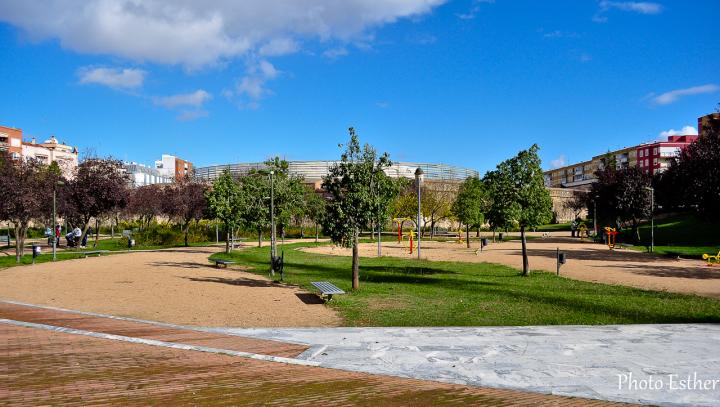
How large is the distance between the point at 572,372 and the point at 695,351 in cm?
276

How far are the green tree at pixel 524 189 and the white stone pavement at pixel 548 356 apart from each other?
28.2ft

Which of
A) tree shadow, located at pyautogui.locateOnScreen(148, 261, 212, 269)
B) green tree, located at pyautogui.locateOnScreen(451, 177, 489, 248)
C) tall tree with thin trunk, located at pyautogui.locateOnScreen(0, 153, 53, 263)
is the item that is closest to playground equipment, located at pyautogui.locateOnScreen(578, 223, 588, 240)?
green tree, located at pyautogui.locateOnScreen(451, 177, 489, 248)

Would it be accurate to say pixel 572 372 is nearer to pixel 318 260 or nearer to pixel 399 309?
pixel 399 309

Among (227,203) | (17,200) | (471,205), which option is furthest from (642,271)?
(17,200)

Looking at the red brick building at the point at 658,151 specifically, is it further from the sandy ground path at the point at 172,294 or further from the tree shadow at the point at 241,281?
the sandy ground path at the point at 172,294

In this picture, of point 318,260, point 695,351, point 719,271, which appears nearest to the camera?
point 695,351

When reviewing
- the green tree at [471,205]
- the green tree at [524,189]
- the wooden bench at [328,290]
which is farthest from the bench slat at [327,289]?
the green tree at [471,205]

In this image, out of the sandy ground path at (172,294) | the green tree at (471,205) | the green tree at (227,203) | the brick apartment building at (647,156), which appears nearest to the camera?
the sandy ground path at (172,294)

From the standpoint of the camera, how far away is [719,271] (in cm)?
2138

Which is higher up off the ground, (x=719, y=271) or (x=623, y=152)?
(x=623, y=152)

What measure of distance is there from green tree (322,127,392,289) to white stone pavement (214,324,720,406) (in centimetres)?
541

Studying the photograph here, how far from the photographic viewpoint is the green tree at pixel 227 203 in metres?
28.8

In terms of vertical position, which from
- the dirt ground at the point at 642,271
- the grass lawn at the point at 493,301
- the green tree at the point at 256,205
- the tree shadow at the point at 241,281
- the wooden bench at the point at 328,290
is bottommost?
the dirt ground at the point at 642,271

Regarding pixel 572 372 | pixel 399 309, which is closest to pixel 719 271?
pixel 399 309
